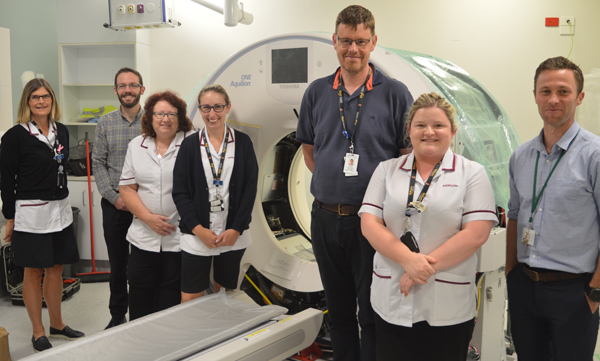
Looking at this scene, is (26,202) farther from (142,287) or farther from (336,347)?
(336,347)

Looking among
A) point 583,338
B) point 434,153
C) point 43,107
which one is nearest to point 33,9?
point 43,107

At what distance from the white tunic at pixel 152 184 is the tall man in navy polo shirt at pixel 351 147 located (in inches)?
30.1

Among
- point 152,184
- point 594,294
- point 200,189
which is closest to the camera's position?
point 594,294

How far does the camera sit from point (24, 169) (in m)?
2.50

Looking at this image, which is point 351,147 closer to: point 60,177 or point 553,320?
point 553,320

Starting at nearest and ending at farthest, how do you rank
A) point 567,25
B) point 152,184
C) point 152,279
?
point 152,184 → point 152,279 → point 567,25

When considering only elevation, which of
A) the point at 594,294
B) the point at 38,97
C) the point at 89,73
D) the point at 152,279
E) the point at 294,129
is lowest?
the point at 152,279

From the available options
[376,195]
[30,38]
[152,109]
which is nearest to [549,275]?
[376,195]

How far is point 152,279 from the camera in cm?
241

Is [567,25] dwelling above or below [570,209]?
above

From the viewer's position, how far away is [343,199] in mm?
1757

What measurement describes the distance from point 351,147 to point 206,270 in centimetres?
93

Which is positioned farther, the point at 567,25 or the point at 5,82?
the point at 567,25

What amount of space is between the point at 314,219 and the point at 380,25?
2428mm
